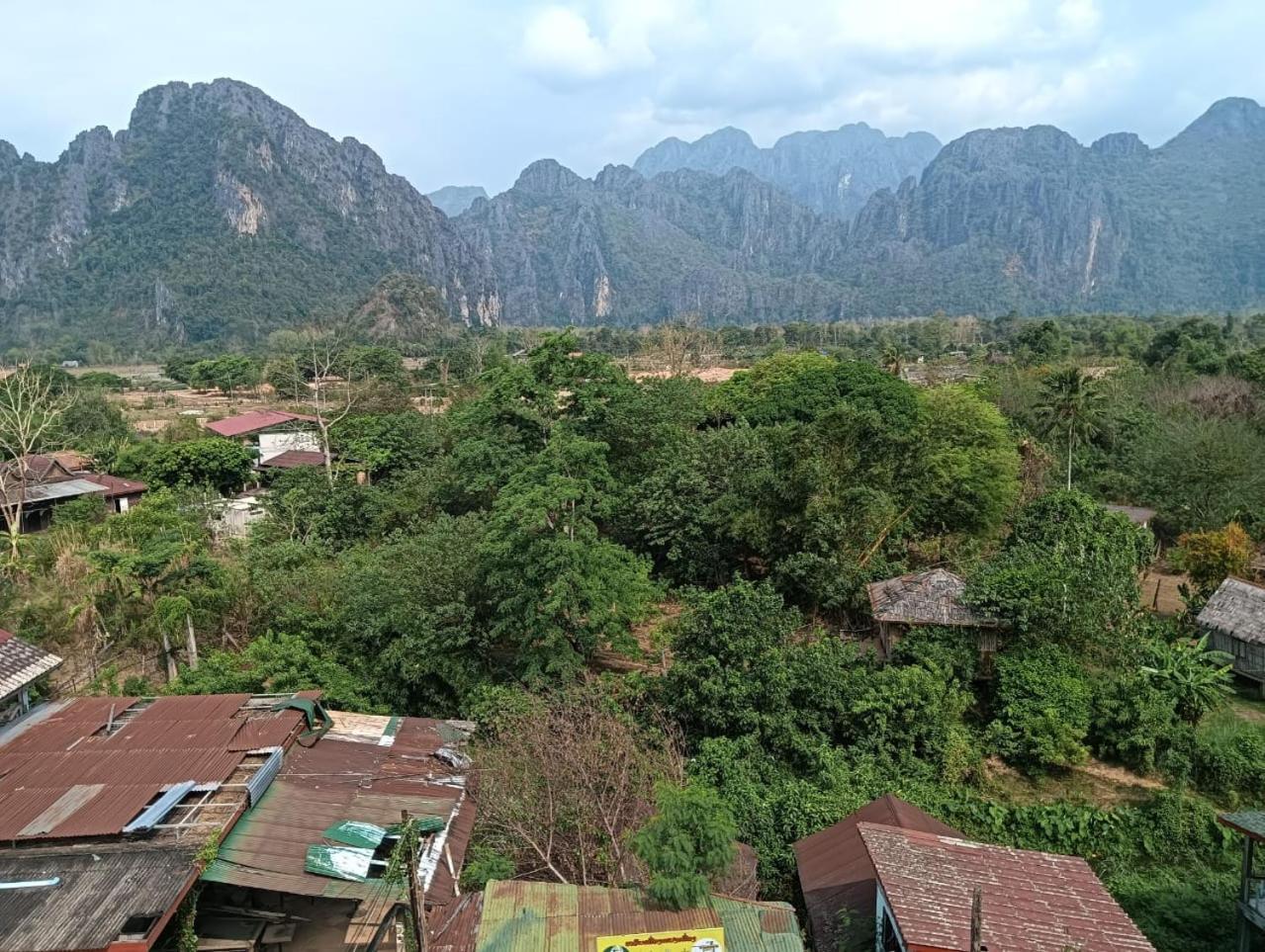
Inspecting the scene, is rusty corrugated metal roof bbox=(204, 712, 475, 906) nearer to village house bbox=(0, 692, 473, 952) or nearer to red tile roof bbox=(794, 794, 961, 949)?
village house bbox=(0, 692, 473, 952)

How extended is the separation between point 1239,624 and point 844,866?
10.6 m

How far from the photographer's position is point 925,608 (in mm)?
13609

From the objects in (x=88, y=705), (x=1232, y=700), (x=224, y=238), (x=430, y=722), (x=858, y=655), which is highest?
(x=224, y=238)

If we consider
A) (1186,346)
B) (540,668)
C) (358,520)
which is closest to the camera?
(540,668)

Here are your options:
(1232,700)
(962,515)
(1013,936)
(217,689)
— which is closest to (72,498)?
(217,689)

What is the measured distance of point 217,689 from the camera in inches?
442

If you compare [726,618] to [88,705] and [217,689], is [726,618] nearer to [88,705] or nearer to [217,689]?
[217,689]

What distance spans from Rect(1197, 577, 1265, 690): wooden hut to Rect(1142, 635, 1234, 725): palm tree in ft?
6.30

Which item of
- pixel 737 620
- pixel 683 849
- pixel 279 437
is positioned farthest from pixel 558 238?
pixel 683 849

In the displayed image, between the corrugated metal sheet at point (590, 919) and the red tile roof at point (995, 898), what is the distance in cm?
96

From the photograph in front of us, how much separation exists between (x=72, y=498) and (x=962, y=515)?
24694 mm

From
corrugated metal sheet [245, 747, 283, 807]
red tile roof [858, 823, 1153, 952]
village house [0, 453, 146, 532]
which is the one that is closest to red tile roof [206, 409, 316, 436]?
village house [0, 453, 146, 532]

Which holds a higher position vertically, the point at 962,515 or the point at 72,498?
the point at 72,498

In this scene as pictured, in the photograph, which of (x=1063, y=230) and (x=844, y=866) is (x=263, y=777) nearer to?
(x=844, y=866)
